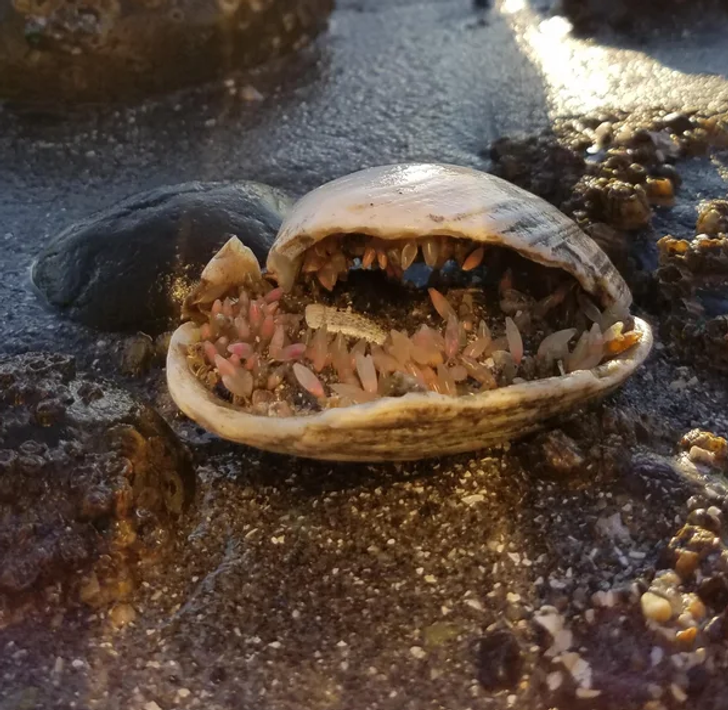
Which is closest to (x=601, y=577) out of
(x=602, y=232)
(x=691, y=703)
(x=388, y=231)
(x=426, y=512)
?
(x=691, y=703)

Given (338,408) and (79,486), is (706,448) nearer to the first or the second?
(338,408)

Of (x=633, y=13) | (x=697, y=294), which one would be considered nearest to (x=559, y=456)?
(x=697, y=294)

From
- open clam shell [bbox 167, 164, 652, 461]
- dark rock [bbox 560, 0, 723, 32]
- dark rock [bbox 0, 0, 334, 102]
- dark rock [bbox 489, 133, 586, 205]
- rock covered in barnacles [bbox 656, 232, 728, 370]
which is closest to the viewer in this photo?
open clam shell [bbox 167, 164, 652, 461]

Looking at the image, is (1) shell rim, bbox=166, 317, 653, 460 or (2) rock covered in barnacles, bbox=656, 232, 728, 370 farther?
(2) rock covered in barnacles, bbox=656, 232, 728, 370

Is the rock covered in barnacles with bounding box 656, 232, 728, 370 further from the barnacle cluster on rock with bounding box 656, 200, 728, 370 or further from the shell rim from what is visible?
the shell rim

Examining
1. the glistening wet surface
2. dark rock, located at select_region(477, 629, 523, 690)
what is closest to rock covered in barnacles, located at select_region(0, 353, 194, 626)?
the glistening wet surface
